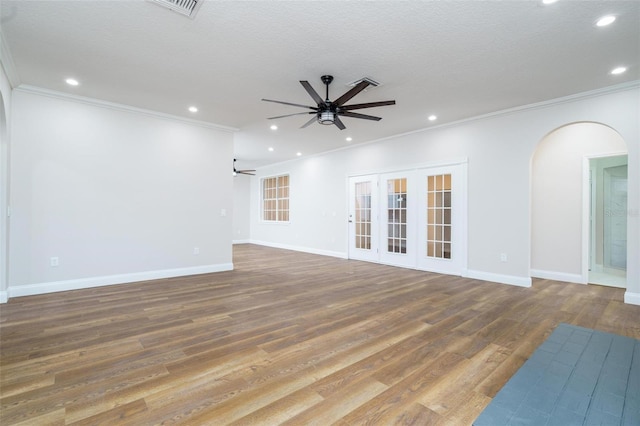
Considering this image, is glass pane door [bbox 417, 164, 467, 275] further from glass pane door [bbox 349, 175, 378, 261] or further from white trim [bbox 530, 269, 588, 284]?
white trim [bbox 530, 269, 588, 284]

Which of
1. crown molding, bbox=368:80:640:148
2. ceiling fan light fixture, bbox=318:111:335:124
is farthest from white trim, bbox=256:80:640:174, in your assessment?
ceiling fan light fixture, bbox=318:111:335:124

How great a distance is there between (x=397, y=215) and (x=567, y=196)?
9.55 ft

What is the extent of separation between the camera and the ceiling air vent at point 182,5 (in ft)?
7.65

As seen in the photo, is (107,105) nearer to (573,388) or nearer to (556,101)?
(573,388)

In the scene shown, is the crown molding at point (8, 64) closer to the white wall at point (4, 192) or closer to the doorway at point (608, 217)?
the white wall at point (4, 192)

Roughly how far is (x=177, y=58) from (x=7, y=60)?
1.89 meters

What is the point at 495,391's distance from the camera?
187 cm

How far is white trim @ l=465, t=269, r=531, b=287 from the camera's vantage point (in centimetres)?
461

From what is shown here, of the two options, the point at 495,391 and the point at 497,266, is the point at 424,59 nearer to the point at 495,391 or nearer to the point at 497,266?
the point at 495,391

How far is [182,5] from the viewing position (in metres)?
2.38

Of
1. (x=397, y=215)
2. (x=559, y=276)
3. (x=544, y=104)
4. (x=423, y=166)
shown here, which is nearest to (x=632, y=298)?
(x=559, y=276)

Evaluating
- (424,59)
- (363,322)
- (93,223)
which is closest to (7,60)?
(93,223)

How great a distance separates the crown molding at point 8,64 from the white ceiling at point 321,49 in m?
0.07

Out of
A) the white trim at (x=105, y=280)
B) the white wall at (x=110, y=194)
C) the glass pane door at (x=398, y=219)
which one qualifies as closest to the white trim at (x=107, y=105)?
the white wall at (x=110, y=194)
